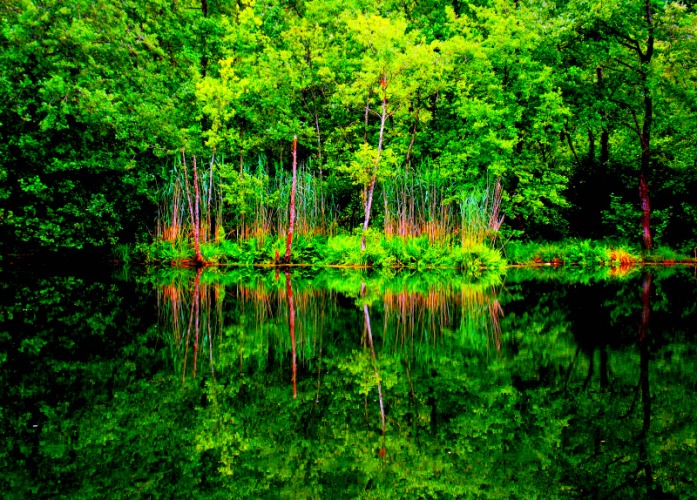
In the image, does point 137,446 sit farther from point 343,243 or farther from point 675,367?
point 343,243

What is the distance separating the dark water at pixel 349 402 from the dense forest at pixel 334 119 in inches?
282

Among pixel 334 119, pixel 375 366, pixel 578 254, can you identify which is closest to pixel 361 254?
pixel 334 119

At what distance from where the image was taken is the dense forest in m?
12.6

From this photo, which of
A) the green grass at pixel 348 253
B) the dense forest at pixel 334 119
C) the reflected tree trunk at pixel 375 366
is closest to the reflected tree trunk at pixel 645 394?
the reflected tree trunk at pixel 375 366

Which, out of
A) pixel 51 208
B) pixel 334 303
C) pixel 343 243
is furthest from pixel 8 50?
pixel 334 303

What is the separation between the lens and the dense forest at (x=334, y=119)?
1257 cm

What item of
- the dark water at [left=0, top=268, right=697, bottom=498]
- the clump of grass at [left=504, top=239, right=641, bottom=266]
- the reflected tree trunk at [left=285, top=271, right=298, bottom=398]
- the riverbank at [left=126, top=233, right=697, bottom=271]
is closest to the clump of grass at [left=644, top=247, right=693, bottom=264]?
the clump of grass at [left=504, top=239, right=641, bottom=266]

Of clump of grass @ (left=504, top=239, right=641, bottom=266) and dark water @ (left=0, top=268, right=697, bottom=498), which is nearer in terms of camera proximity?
dark water @ (left=0, top=268, right=697, bottom=498)

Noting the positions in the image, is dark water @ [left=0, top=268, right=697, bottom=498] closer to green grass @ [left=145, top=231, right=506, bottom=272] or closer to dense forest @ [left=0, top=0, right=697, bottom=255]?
green grass @ [left=145, top=231, right=506, bottom=272]

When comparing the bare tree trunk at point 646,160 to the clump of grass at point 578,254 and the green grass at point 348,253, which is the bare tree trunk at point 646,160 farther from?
A: the green grass at point 348,253

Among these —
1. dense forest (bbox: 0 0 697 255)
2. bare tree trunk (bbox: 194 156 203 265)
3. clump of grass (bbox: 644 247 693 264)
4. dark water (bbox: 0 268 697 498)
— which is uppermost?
dense forest (bbox: 0 0 697 255)

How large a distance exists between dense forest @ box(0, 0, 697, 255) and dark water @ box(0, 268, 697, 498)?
282 inches

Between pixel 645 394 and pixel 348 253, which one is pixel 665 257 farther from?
pixel 645 394

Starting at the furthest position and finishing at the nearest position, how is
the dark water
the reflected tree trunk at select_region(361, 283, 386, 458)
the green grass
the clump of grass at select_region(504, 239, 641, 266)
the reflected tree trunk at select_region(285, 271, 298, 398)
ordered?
the clump of grass at select_region(504, 239, 641, 266) → the green grass → the reflected tree trunk at select_region(285, 271, 298, 398) → the reflected tree trunk at select_region(361, 283, 386, 458) → the dark water
